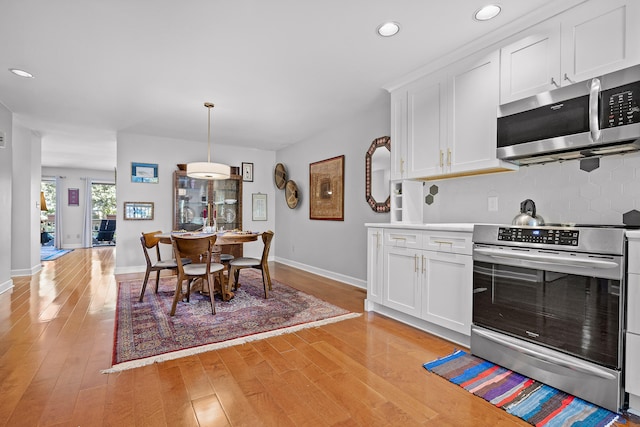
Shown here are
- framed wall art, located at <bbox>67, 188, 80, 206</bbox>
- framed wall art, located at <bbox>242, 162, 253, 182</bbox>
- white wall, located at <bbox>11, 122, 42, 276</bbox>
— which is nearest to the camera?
white wall, located at <bbox>11, 122, 42, 276</bbox>

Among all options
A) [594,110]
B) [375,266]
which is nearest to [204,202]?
[375,266]

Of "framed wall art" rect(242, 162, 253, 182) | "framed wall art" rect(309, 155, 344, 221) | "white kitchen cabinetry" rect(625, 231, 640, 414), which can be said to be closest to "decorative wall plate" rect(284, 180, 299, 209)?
"framed wall art" rect(309, 155, 344, 221)

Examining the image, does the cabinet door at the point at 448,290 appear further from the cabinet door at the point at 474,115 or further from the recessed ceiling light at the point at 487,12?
the recessed ceiling light at the point at 487,12

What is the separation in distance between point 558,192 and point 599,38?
101cm

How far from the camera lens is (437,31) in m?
2.51

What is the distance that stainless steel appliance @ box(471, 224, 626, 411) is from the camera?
5.62ft

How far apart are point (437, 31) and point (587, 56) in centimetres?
100

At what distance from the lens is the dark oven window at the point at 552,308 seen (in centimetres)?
173

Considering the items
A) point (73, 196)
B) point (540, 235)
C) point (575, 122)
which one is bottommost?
point (540, 235)

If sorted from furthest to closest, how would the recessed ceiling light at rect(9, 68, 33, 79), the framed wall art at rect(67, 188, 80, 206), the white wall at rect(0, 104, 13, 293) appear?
the framed wall art at rect(67, 188, 80, 206), the white wall at rect(0, 104, 13, 293), the recessed ceiling light at rect(9, 68, 33, 79)

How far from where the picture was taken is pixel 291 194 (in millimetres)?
6297

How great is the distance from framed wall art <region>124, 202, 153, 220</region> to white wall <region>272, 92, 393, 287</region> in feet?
8.19

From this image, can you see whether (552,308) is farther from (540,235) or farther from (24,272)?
(24,272)

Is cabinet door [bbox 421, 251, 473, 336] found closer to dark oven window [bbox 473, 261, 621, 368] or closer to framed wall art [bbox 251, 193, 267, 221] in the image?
dark oven window [bbox 473, 261, 621, 368]
